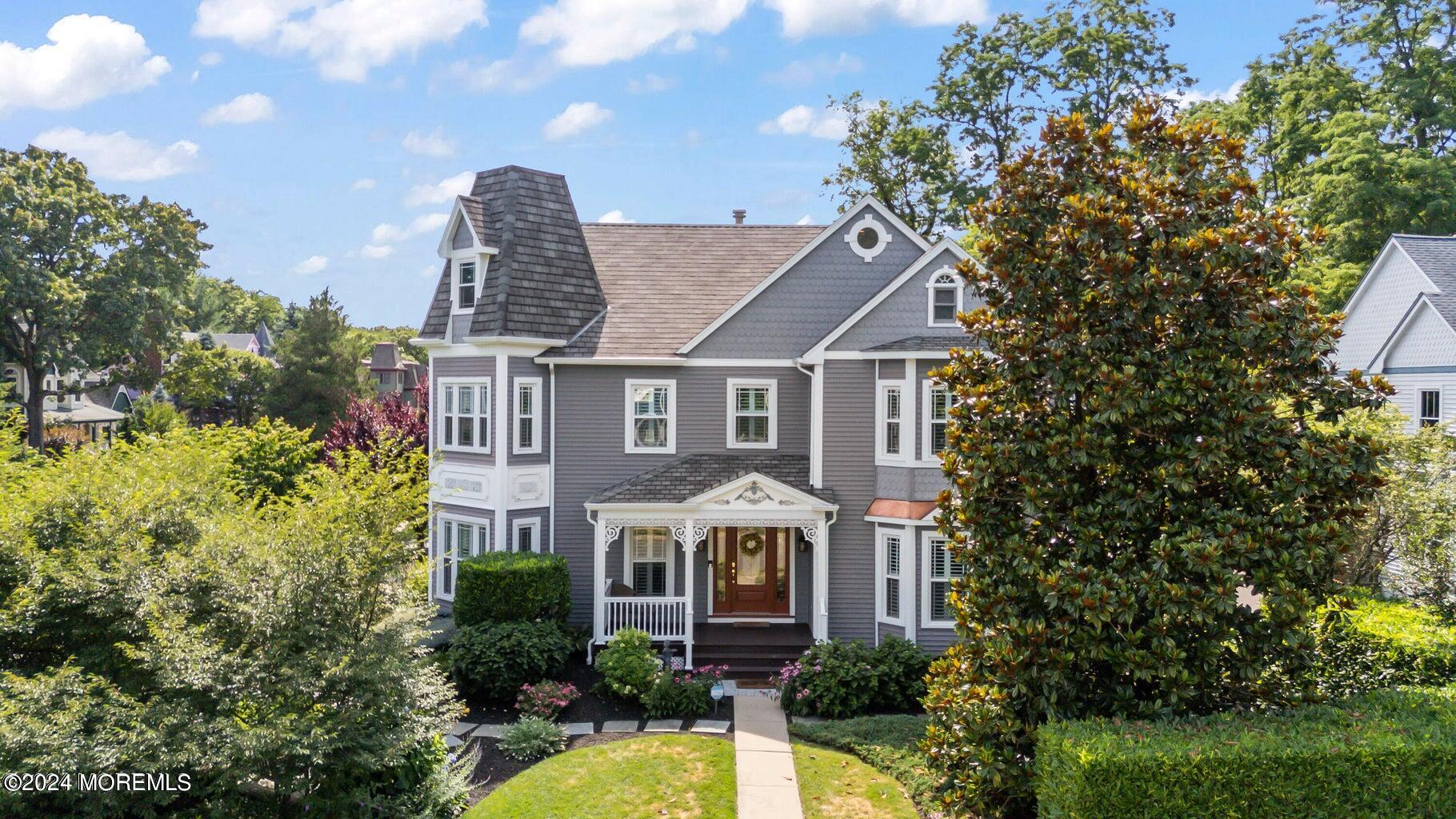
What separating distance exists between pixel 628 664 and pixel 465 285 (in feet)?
30.6

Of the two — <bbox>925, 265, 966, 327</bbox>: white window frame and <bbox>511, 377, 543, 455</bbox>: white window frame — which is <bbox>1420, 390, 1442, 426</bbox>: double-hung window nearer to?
<bbox>925, 265, 966, 327</bbox>: white window frame

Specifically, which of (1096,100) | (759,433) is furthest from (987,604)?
(1096,100)

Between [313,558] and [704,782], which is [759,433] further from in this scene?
[313,558]

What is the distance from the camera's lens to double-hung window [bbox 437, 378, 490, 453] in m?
19.0

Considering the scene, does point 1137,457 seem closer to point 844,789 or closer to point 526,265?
point 844,789

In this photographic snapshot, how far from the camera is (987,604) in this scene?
841 cm

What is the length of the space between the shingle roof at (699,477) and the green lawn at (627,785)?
555 centimetres

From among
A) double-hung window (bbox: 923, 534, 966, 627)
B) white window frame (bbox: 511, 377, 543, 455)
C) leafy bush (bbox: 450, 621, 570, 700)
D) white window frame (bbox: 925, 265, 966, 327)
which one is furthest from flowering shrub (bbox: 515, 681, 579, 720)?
white window frame (bbox: 925, 265, 966, 327)

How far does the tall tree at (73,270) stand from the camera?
33.5 meters

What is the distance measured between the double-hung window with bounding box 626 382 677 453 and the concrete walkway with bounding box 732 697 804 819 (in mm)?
6034

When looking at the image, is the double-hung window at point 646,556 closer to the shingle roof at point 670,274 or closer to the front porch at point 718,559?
the front porch at point 718,559

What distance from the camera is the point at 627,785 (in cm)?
1195

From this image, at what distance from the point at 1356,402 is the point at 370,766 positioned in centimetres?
1055

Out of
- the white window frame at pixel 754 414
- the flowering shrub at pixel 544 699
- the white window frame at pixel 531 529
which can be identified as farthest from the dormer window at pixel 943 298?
the flowering shrub at pixel 544 699
